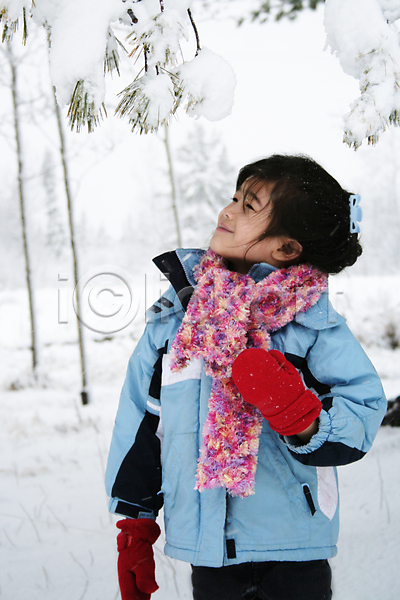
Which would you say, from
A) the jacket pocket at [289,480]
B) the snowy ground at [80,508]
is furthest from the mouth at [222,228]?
the snowy ground at [80,508]

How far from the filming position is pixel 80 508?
108 inches

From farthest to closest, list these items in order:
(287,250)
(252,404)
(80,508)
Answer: (80,508) < (287,250) < (252,404)

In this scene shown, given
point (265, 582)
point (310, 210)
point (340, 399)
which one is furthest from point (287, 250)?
point (265, 582)

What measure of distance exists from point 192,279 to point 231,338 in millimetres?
289

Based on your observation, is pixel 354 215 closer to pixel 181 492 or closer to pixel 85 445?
pixel 181 492

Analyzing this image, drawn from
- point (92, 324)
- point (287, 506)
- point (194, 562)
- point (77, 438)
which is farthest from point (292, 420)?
point (92, 324)

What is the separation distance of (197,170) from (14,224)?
11.8m

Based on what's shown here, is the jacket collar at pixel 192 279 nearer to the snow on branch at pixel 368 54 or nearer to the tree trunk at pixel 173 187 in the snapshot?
the snow on branch at pixel 368 54

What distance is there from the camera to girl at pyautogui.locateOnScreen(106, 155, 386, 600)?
105cm

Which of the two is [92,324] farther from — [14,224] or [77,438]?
[14,224]

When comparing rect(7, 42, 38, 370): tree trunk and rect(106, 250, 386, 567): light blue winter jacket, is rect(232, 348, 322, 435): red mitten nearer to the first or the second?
rect(106, 250, 386, 567): light blue winter jacket

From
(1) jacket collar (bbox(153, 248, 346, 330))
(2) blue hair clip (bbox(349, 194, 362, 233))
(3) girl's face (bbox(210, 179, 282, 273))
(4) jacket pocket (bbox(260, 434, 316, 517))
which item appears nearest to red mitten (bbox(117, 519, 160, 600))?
A: (4) jacket pocket (bbox(260, 434, 316, 517))

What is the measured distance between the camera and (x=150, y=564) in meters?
1.17

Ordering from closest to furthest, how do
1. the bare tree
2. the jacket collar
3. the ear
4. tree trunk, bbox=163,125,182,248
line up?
the jacket collar < the ear < the bare tree < tree trunk, bbox=163,125,182,248
